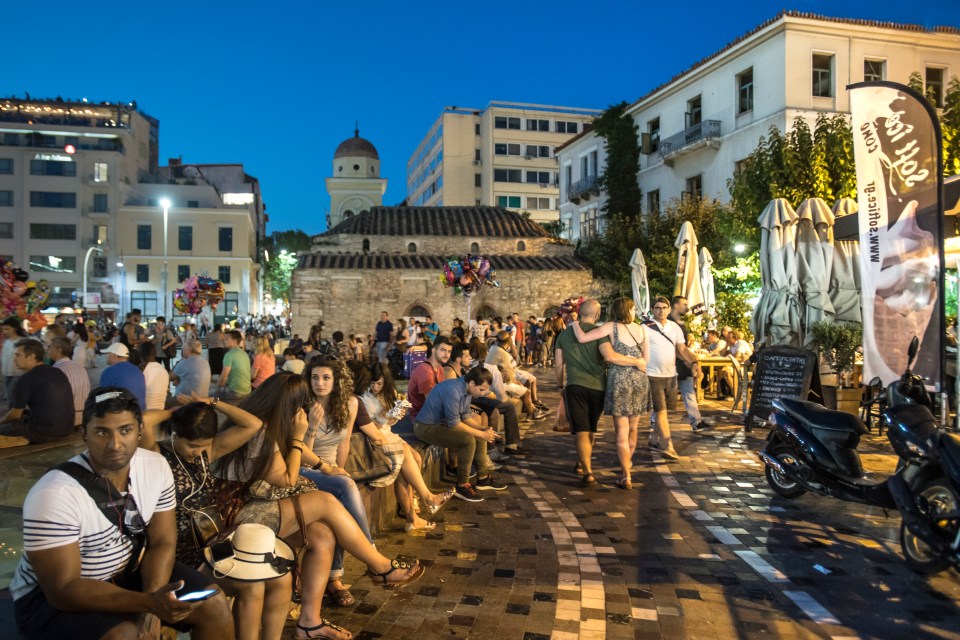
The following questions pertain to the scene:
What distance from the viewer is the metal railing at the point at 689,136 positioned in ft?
90.4

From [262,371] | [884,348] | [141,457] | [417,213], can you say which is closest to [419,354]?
[262,371]

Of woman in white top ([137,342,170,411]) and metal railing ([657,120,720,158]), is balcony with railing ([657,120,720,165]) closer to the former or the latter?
metal railing ([657,120,720,158])

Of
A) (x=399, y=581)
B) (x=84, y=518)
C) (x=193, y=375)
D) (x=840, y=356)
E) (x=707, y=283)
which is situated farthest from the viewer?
(x=707, y=283)

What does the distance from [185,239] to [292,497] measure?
51.7 metres

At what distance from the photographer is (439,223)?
1399 inches

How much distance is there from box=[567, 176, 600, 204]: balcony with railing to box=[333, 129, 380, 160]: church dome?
1908cm

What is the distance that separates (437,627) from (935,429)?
3.41m

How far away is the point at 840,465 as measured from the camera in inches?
224

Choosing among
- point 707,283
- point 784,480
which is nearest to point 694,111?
point 707,283

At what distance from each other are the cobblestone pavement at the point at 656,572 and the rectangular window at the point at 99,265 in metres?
50.1

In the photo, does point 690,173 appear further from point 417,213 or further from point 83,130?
point 83,130

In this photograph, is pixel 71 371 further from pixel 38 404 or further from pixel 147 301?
pixel 147 301

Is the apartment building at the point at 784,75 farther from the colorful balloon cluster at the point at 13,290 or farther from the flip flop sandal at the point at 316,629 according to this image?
the flip flop sandal at the point at 316,629

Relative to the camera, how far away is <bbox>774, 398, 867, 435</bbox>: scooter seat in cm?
579
